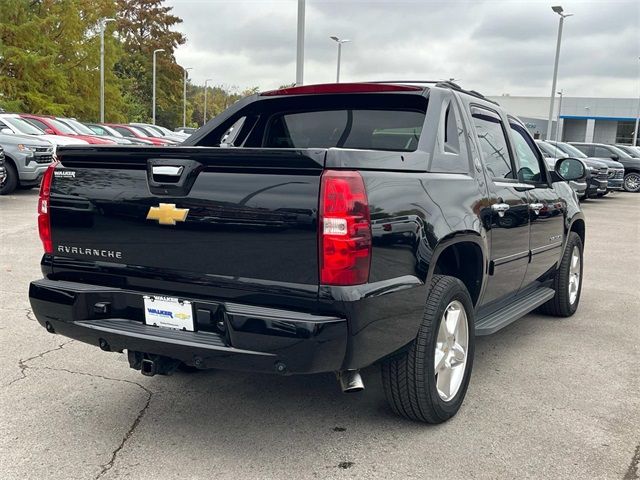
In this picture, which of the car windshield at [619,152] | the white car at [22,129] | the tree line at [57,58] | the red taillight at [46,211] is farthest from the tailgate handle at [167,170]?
the tree line at [57,58]

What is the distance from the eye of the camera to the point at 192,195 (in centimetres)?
A: 298

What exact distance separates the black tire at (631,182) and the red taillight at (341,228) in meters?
24.4

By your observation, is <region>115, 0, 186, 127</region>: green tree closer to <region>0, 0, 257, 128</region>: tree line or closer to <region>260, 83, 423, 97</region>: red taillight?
<region>0, 0, 257, 128</region>: tree line

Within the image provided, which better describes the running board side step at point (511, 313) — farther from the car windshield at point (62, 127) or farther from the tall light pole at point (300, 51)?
the car windshield at point (62, 127)

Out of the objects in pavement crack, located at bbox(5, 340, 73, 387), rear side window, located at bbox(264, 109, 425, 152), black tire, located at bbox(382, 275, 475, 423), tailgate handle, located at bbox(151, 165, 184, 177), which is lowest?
pavement crack, located at bbox(5, 340, 73, 387)

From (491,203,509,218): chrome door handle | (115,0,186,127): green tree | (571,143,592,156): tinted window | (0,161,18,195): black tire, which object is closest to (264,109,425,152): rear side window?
(491,203,509,218): chrome door handle

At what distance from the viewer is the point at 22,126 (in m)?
15.4

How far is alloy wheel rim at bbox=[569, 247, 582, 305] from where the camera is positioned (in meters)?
5.87

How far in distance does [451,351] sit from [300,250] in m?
1.28

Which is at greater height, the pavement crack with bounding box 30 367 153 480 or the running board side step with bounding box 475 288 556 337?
the running board side step with bounding box 475 288 556 337

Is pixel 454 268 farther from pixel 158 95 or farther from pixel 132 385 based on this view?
pixel 158 95

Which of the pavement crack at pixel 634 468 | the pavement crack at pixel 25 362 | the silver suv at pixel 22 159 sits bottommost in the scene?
the pavement crack at pixel 25 362

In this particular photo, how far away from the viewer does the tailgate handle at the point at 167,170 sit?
3.01m

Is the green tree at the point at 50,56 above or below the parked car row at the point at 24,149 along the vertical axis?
above
